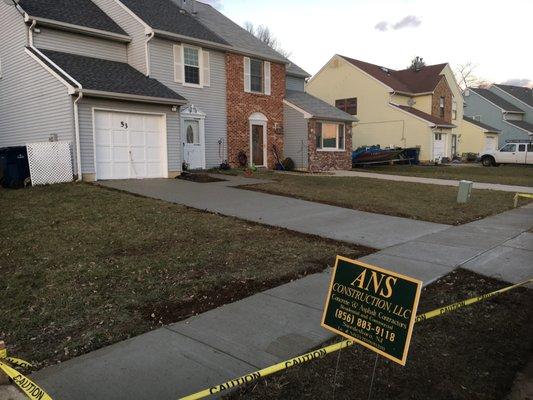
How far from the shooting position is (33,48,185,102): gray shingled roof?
14992mm

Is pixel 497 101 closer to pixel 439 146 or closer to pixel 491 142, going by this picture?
pixel 491 142

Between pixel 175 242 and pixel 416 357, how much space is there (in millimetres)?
4794

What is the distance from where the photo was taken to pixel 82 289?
5457 mm

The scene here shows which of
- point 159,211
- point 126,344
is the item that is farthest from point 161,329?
point 159,211

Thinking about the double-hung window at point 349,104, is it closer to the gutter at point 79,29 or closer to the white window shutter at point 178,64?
the white window shutter at point 178,64

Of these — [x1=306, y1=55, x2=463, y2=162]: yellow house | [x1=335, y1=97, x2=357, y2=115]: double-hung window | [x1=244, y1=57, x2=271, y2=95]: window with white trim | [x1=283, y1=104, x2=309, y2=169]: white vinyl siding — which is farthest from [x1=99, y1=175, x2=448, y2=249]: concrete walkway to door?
[x1=335, y1=97, x2=357, y2=115]: double-hung window

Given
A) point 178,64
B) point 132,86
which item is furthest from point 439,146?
point 132,86

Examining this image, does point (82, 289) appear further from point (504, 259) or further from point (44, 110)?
point (44, 110)

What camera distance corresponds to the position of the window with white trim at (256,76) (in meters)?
22.3

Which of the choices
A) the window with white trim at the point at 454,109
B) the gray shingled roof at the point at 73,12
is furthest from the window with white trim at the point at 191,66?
the window with white trim at the point at 454,109

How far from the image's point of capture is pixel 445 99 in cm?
3972

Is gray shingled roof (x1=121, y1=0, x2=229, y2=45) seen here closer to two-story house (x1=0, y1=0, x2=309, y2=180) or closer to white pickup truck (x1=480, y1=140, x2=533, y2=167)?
two-story house (x1=0, y1=0, x2=309, y2=180)

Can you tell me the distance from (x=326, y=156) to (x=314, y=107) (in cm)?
269

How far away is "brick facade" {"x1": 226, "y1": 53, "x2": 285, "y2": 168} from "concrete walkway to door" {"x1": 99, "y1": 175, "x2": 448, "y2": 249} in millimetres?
6900
